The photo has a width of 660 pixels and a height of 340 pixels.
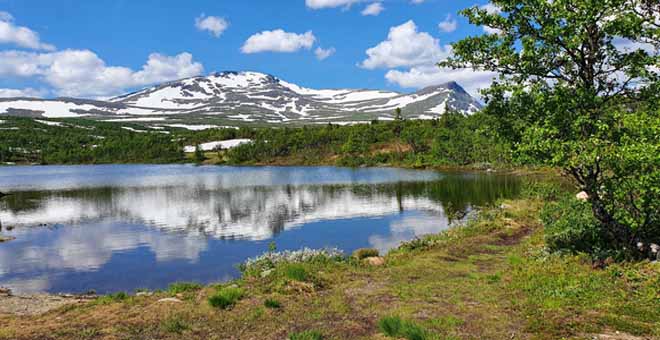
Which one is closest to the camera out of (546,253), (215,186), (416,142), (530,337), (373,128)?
(530,337)

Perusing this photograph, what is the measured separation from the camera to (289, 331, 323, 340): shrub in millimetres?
13320

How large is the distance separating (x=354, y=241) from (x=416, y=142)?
126m

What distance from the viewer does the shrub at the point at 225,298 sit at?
17.4 metres

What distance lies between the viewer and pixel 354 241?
129 ft

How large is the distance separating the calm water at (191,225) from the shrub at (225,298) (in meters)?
10.9

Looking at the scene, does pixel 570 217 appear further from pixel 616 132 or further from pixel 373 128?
pixel 373 128

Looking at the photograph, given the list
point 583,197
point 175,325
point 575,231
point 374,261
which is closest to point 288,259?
point 374,261

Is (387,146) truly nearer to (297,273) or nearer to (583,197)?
(583,197)

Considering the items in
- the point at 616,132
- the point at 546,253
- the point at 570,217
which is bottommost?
the point at 546,253

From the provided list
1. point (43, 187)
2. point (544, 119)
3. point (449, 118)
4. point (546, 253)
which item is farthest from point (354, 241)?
point (449, 118)

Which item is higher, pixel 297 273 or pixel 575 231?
pixel 575 231

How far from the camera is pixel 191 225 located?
49781 millimetres

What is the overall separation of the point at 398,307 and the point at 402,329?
3.27 meters

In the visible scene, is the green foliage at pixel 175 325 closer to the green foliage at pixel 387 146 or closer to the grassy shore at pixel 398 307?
the grassy shore at pixel 398 307
